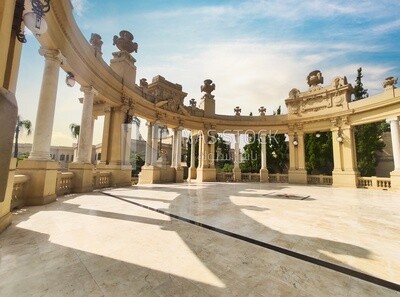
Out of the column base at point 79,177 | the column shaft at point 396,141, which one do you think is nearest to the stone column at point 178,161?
the column base at point 79,177

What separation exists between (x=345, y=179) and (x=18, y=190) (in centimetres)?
2276

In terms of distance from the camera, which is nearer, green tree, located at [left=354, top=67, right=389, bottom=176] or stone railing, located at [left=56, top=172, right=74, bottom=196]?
stone railing, located at [left=56, top=172, right=74, bottom=196]

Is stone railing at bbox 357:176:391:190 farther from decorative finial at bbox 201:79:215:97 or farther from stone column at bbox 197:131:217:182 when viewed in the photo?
decorative finial at bbox 201:79:215:97

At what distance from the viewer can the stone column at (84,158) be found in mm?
10719

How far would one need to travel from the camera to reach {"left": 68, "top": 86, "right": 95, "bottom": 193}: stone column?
1072 cm

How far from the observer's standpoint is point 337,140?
19047 millimetres

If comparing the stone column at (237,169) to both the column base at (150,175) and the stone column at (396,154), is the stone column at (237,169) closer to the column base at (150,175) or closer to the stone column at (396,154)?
the column base at (150,175)

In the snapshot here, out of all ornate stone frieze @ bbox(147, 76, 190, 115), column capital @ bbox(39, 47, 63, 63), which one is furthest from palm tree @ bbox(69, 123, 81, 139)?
column capital @ bbox(39, 47, 63, 63)

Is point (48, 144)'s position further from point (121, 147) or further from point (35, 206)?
point (121, 147)

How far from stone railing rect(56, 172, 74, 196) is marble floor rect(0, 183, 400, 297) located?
409cm

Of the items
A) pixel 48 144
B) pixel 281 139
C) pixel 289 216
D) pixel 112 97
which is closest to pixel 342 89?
pixel 281 139

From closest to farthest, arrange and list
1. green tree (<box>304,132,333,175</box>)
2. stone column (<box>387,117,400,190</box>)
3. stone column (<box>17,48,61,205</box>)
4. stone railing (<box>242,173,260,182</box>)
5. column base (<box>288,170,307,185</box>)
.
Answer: stone column (<box>17,48,61,205</box>)
stone column (<box>387,117,400,190</box>)
column base (<box>288,170,307,185</box>)
stone railing (<box>242,173,260,182</box>)
green tree (<box>304,132,333,175</box>)

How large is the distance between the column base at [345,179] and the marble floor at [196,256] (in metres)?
14.5

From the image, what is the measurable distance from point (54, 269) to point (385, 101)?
22302mm
